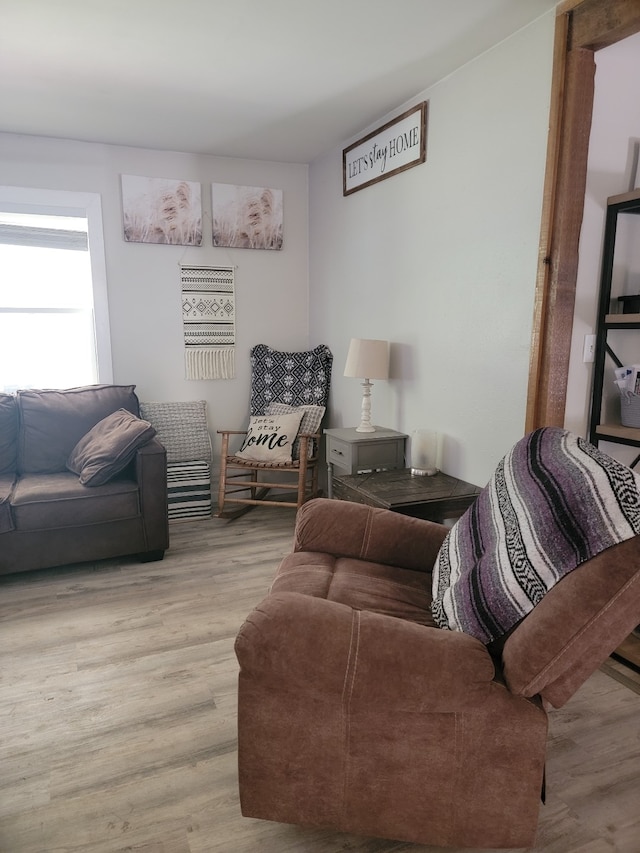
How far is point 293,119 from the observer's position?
323 centimetres

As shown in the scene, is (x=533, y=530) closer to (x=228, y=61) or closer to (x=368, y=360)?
(x=368, y=360)

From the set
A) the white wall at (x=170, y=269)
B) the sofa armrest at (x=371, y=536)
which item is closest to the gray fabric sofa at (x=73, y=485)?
the white wall at (x=170, y=269)

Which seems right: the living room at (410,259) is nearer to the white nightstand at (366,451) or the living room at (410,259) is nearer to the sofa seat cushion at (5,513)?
the white nightstand at (366,451)

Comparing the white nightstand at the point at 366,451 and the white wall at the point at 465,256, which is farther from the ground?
the white wall at the point at 465,256

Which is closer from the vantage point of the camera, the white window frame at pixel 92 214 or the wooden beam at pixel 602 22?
the wooden beam at pixel 602 22

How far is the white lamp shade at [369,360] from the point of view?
3172 mm

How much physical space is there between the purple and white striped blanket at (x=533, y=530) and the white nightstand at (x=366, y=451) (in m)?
1.47

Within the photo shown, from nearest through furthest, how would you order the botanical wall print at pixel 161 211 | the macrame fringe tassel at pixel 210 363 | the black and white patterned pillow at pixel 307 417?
the botanical wall print at pixel 161 211 → the black and white patterned pillow at pixel 307 417 → the macrame fringe tassel at pixel 210 363

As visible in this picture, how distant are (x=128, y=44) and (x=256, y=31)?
1.81 ft

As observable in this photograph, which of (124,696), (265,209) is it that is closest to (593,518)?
(124,696)

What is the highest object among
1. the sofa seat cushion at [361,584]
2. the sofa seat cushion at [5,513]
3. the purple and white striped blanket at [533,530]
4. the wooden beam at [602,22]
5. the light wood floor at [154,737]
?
the wooden beam at [602,22]

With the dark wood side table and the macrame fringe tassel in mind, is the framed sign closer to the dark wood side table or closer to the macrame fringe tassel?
the macrame fringe tassel

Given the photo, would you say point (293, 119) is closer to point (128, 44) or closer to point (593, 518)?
point (128, 44)

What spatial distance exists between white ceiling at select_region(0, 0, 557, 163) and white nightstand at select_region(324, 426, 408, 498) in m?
1.77
